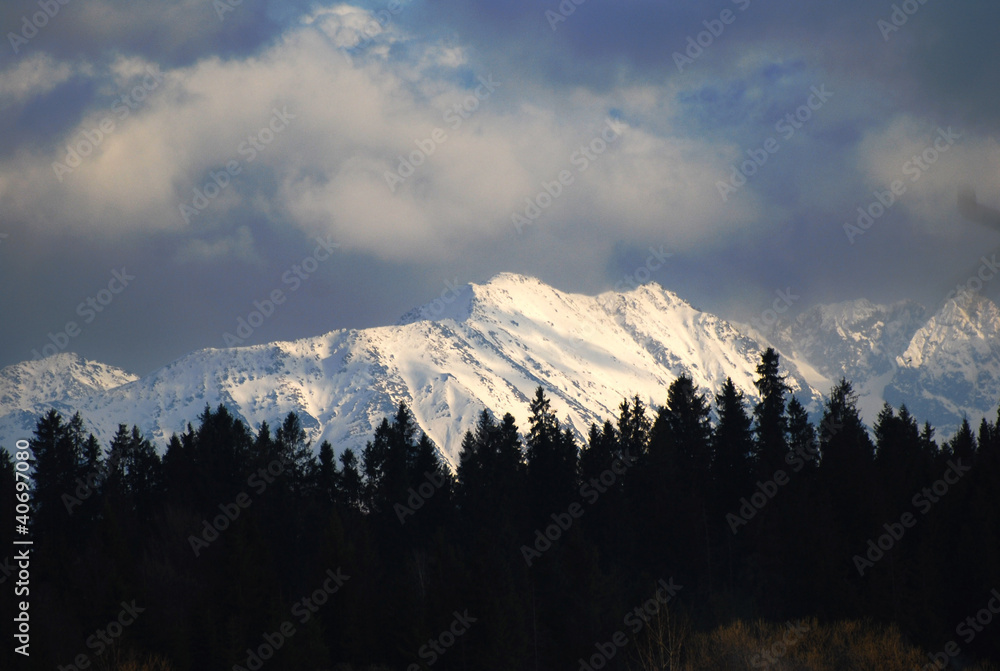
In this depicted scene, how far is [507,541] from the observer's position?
80812mm

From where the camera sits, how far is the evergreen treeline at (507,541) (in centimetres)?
6419

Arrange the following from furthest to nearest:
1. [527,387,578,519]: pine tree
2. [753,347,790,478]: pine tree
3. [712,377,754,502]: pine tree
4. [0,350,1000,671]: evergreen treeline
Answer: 1. [527,387,578,519]: pine tree
2. [712,377,754,502]: pine tree
3. [753,347,790,478]: pine tree
4. [0,350,1000,671]: evergreen treeline

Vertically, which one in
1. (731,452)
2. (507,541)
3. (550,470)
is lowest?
(507,541)

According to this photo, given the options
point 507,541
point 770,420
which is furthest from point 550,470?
point 770,420

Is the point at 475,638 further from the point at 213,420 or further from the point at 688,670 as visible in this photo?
the point at 213,420

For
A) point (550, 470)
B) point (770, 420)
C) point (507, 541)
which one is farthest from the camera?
point (550, 470)

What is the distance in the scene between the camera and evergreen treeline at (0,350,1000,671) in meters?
64.2

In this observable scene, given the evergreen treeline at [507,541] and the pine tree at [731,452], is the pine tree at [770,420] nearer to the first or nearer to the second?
the evergreen treeline at [507,541]

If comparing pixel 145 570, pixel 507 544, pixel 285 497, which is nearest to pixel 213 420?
pixel 285 497

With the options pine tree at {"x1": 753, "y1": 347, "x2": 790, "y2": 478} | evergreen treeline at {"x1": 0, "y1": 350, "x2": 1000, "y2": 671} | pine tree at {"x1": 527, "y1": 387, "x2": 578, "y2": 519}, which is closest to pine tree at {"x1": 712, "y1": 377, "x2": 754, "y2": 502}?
evergreen treeline at {"x1": 0, "y1": 350, "x2": 1000, "y2": 671}

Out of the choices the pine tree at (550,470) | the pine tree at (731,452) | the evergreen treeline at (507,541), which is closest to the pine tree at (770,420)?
the evergreen treeline at (507,541)

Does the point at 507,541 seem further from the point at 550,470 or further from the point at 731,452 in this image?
the point at 731,452

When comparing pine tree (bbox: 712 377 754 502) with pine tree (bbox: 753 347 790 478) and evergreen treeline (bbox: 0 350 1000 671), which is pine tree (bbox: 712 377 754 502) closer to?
evergreen treeline (bbox: 0 350 1000 671)

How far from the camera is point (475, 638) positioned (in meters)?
63.8
